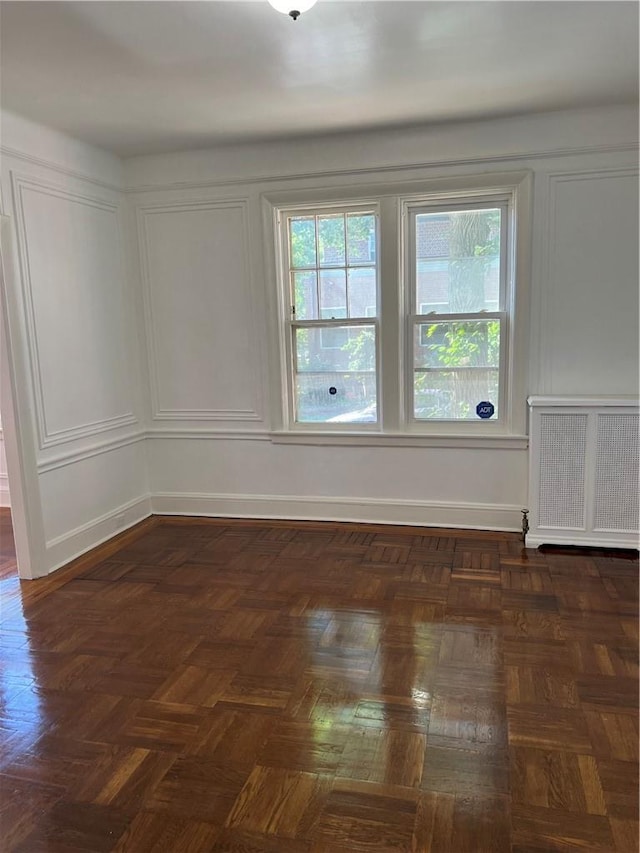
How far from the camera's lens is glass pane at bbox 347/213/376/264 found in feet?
13.4

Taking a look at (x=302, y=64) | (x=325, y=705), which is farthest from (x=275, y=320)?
(x=325, y=705)

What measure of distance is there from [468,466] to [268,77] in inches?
104

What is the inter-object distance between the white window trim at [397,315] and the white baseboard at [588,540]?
63 cm

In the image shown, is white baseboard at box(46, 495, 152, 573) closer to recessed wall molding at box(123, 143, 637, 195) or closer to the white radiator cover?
recessed wall molding at box(123, 143, 637, 195)

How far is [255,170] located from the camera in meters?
4.11

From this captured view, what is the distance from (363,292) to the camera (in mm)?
4145

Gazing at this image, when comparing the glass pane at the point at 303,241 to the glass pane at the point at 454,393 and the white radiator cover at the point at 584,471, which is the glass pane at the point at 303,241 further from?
the white radiator cover at the point at 584,471

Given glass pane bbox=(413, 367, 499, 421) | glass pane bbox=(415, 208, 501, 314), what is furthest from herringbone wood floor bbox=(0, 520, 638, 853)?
glass pane bbox=(415, 208, 501, 314)

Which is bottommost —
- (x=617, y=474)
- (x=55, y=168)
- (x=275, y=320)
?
(x=617, y=474)

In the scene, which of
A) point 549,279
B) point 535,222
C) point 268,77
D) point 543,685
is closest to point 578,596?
point 543,685

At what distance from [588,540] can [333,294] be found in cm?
232

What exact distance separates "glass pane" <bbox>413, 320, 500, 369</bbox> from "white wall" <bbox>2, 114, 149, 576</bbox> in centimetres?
214

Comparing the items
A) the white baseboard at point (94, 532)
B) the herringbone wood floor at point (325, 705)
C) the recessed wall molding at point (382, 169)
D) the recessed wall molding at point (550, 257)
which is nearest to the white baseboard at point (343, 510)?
the white baseboard at point (94, 532)

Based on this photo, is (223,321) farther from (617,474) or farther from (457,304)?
(617,474)
